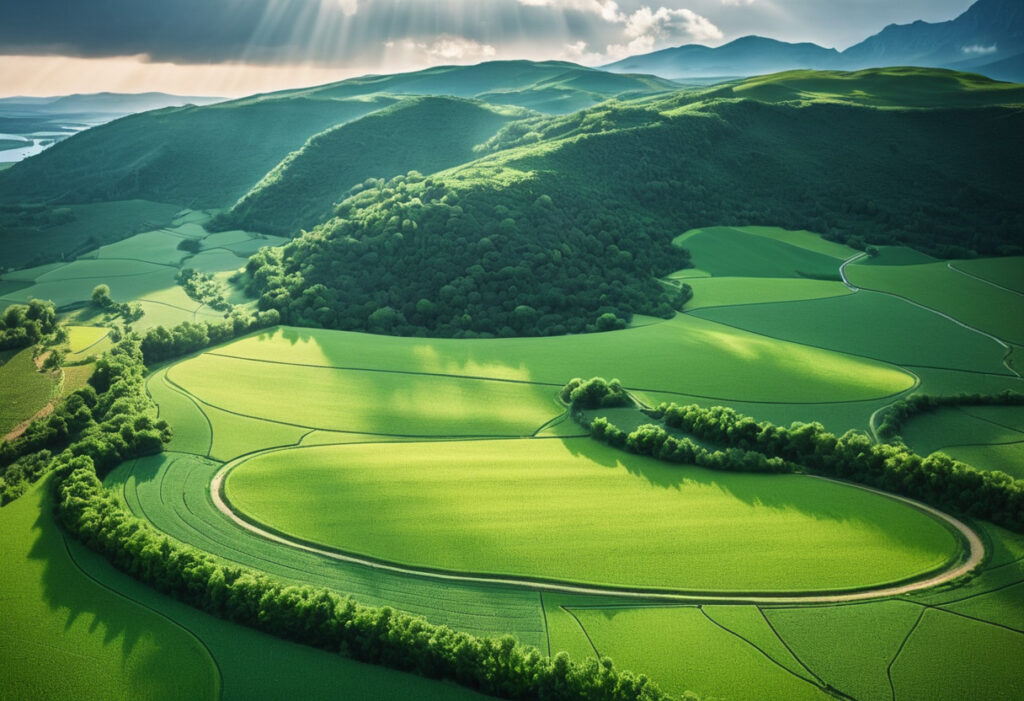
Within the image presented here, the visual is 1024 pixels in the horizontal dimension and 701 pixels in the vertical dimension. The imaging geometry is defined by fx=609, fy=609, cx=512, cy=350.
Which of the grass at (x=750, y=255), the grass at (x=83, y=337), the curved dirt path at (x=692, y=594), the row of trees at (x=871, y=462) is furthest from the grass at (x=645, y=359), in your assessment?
the grass at (x=750, y=255)

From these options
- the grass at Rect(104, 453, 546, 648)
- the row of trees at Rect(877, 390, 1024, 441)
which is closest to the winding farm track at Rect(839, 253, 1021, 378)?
the row of trees at Rect(877, 390, 1024, 441)

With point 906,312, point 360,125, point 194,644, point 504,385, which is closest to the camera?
point 194,644

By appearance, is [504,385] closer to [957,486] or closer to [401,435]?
[401,435]

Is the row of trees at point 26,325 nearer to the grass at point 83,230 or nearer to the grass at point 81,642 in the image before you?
the grass at point 81,642

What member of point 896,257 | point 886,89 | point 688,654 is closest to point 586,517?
point 688,654

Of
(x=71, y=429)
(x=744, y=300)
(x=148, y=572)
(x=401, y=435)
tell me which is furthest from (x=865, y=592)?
(x=71, y=429)

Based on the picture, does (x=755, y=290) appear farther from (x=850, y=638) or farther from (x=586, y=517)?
(x=850, y=638)
